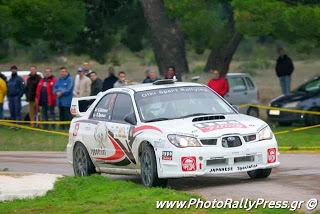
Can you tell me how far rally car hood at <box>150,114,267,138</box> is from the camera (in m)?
11.8

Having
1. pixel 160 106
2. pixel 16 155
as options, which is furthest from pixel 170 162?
pixel 16 155

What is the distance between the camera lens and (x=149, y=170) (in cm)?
1205

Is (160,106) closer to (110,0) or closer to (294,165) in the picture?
(294,165)

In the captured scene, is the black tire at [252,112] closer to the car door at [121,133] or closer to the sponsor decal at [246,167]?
the car door at [121,133]

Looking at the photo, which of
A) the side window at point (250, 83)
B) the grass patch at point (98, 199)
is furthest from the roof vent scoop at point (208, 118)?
the side window at point (250, 83)

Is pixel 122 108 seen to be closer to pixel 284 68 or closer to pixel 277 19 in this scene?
pixel 277 19

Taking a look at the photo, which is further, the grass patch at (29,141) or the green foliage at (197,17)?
the green foliage at (197,17)

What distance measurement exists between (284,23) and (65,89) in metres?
6.52

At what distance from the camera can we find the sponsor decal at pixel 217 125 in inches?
469

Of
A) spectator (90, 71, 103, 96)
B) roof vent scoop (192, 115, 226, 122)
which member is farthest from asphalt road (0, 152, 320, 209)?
spectator (90, 71, 103, 96)

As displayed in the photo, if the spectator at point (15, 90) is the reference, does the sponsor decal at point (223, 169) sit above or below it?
below

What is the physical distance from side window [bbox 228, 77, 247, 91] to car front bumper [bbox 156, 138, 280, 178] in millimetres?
17132

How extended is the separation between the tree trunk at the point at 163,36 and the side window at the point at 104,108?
1469 cm

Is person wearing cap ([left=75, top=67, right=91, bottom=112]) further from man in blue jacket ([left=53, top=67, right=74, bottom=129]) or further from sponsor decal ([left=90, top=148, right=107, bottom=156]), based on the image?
sponsor decal ([left=90, top=148, right=107, bottom=156])
